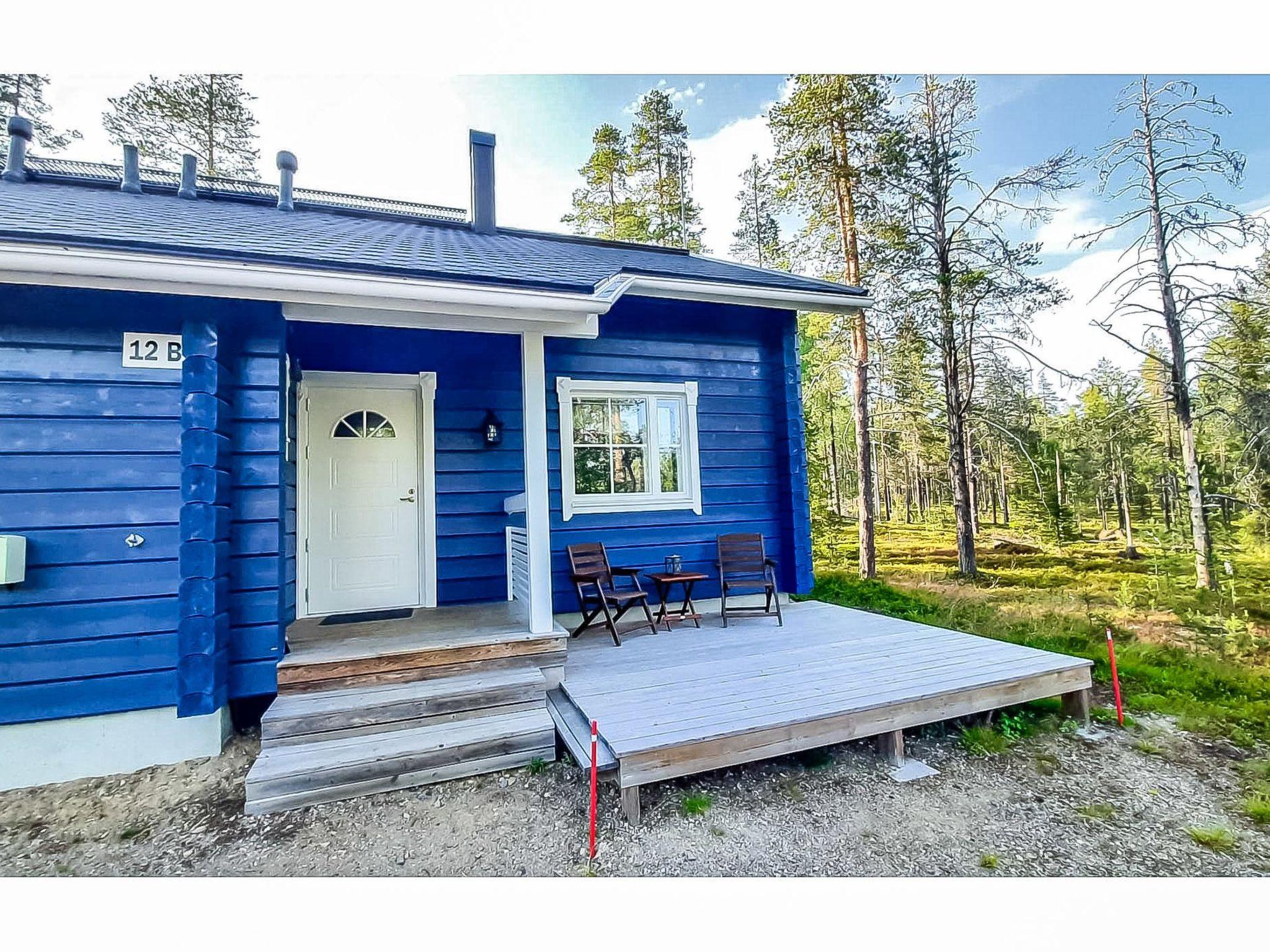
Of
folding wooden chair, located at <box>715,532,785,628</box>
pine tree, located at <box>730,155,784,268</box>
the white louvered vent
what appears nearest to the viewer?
the white louvered vent

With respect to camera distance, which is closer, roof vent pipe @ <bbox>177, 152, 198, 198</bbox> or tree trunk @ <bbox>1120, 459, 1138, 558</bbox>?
roof vent pipe @ <bbox>177, 152, 198, 198</bbox>

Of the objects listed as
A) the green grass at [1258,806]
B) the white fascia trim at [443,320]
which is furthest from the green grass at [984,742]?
the white fascia trim at [443,320]

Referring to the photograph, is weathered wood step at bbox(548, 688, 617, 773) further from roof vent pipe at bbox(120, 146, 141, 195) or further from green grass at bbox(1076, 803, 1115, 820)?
roof vent pipe at bbox(120, 146, 141, 195)

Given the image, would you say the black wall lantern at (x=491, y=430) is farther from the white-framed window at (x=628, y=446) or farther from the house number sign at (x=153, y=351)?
the house number sign at (x=153, y=351)

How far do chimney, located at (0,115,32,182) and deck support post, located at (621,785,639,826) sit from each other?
21.5 feet

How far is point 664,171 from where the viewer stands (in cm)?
1165

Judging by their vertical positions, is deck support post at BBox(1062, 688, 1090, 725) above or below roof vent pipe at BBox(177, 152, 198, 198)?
below

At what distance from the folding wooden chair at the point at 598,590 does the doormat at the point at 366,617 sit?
1.22 m

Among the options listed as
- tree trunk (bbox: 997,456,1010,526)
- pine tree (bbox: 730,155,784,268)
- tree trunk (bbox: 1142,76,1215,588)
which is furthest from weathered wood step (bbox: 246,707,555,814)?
tree trunk (bbox: 997,456,1010,526)

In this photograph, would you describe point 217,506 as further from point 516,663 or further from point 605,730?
point 605,730

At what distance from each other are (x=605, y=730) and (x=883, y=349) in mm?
7962

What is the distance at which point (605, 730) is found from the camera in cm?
234

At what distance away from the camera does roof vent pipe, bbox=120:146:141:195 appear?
175 inches
